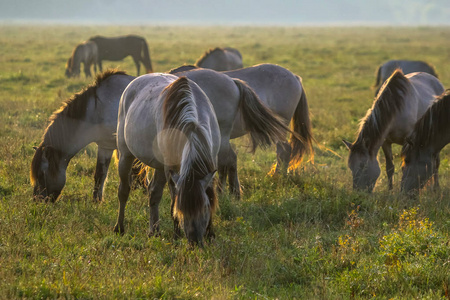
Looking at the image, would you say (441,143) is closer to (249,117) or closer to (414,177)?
(414,177)

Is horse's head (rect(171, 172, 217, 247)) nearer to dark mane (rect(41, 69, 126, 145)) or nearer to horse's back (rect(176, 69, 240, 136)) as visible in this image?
horse's back (rect(176, 69, 240, 136))

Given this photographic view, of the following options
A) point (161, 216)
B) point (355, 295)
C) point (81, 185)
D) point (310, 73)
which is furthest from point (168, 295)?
point (310, 73)

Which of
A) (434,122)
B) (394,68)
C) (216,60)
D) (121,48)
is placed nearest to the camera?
(434,122)

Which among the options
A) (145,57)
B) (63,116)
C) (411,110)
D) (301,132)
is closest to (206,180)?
(63,116)

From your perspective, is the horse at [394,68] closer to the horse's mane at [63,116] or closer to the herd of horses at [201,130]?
the herd of horses at [201,130]

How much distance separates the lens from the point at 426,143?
6125mm

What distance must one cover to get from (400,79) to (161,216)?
3.87m

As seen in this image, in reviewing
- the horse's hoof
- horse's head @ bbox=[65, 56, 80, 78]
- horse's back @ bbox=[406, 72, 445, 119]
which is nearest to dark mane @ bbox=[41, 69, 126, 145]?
the horse's hoof

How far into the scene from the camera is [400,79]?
6.87 m

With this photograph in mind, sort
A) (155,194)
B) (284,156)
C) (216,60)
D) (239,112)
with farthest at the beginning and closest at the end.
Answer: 1. (216,60)
2. (284,156)
3. (239,112)
4. (155,194)

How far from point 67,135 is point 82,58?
16.0 metres

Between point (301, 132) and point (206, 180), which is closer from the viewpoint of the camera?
point (206, 180)

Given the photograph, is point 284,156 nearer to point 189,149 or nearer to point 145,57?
point 189,149

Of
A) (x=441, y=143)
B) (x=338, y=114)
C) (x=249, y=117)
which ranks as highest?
(x=249, y=117)
